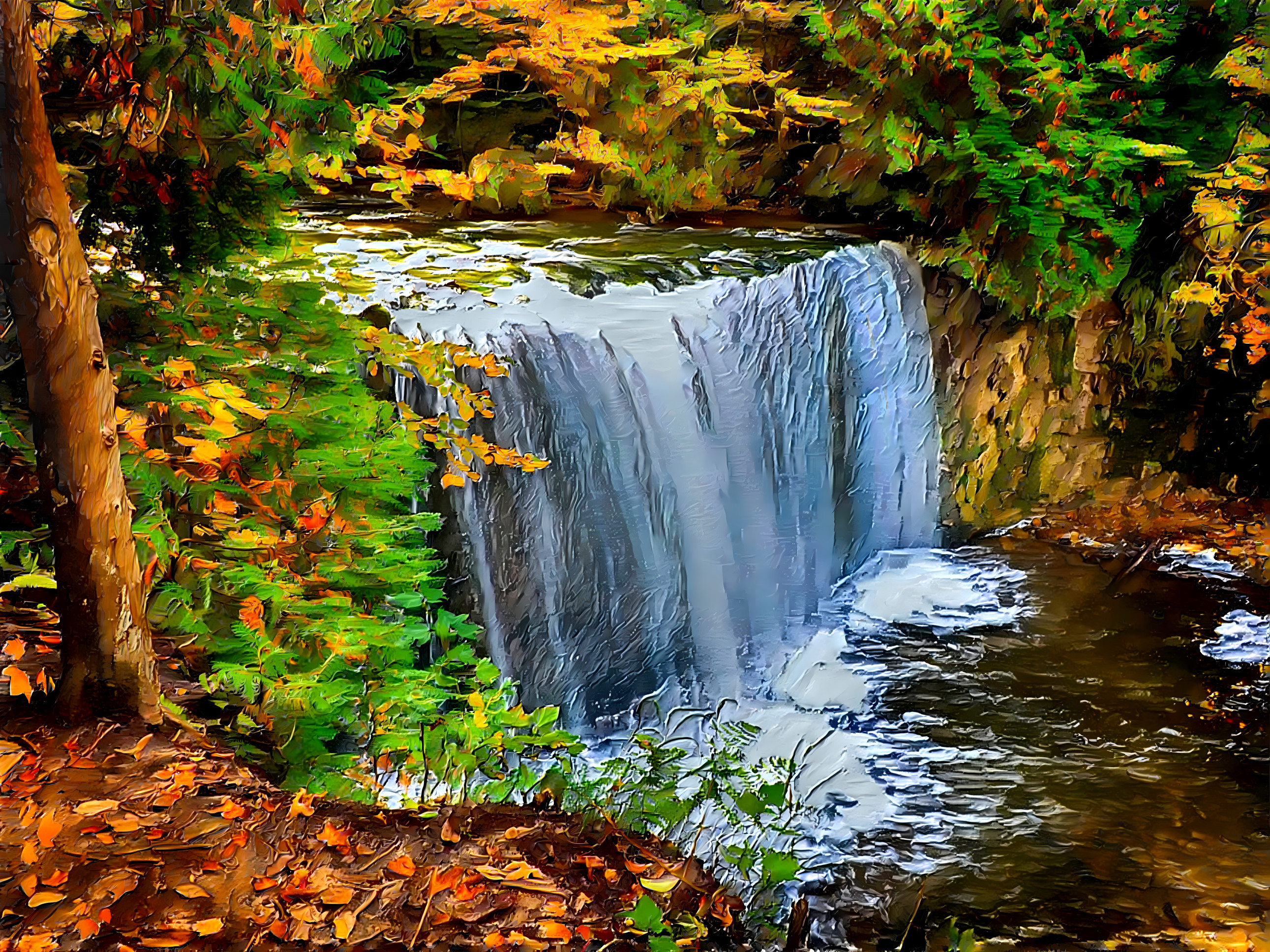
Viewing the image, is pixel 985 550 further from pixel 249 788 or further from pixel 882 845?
pixel 249 788

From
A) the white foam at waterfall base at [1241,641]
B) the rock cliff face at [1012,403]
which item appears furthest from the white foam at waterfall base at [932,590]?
the white foam at waterfall base at [1241,641]

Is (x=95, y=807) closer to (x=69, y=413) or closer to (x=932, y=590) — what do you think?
(x=69, y=413)

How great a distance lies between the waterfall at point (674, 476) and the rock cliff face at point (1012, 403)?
0.68 meters

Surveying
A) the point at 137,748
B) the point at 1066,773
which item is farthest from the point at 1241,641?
the point at 137,748

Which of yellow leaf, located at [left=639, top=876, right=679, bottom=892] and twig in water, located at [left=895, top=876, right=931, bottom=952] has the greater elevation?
yellow leaf, located at [left=639, top=876, right=679, bottom=892]

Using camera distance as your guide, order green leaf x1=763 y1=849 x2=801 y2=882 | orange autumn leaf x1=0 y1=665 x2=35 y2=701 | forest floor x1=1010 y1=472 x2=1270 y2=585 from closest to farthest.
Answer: orange autumn leaf x1=0 y1=665 x2=35 y2=701 → green leaf x1=763 y1=849 x2=801 y2=882 → forest floor x1=1010 y1=472 x2=1270 y2=585

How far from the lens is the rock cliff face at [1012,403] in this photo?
24.5 ft

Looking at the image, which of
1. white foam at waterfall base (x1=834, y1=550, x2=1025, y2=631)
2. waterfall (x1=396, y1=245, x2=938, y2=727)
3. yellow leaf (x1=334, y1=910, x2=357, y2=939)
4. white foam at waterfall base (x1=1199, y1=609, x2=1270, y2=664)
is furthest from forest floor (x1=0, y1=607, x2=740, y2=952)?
white foam at waterfall base (x1=1199, y1=609, x2=1270, y2=664)

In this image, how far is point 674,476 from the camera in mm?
5367

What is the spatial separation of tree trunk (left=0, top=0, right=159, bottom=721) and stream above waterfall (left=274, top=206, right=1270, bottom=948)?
6.00 ft

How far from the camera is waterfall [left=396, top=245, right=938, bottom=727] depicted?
15.5 feet

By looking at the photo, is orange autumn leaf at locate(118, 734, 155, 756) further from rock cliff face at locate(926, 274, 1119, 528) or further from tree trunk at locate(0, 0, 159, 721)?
rock cliff face at locate(926, 274, 1119, 528)

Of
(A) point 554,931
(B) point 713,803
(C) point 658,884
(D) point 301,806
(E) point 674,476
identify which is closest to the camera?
(A) point 554,931

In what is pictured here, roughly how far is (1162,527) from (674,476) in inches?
170
